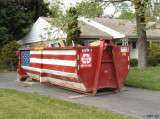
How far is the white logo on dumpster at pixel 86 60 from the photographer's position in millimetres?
6961

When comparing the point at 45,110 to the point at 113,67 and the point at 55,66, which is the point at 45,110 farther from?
the point at 113,67

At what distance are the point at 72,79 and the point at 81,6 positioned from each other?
643 cm

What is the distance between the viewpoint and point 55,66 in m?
8.02

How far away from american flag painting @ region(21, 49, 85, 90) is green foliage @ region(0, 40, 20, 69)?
827 centimetres

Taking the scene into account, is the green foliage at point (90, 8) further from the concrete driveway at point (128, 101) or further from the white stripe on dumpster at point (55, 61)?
the concrete driveway at point (128, 101)

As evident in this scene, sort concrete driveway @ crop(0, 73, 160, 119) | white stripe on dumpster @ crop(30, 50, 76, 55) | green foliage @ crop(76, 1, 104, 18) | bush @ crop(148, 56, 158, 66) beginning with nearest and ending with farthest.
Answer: concrete driveway @ crop(0, 73, 160, 119)
white stripe on dumpster @ crop(30, 50, 76, 55)
green foliage @ crop(76, 1, 104, 18)
bush @ crop(148, 56, 158, 66)

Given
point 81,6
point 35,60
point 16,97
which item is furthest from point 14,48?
point 16,97

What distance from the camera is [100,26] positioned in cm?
2206

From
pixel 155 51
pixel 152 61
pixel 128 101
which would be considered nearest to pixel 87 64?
pixel 128 101

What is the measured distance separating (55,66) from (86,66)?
1.47 metres

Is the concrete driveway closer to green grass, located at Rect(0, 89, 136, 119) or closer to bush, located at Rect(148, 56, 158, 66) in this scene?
green grass, located at Rect(0, 89, 136, 119)

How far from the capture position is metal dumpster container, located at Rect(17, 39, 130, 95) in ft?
23.0

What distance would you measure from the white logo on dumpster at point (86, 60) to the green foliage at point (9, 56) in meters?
12.1

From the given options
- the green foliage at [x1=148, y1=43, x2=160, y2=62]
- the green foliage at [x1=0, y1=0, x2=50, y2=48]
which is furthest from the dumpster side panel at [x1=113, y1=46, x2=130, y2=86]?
the green foliage at [x1=0, y1=0, x2=50, y2=48]
